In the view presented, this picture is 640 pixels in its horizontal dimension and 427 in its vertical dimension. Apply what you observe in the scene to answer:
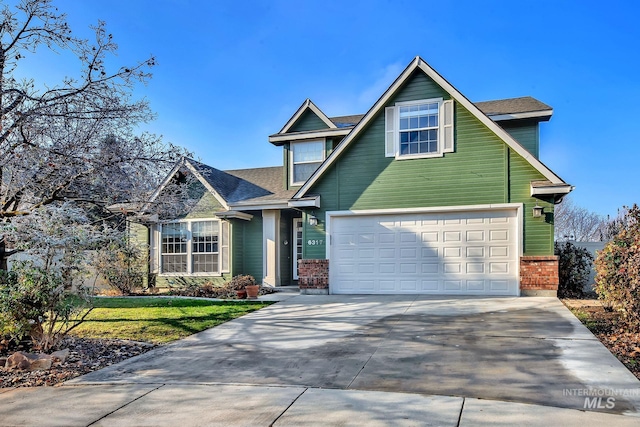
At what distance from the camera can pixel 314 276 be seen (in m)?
12.8

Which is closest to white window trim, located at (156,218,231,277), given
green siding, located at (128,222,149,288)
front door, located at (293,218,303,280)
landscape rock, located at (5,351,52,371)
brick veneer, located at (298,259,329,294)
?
green siding, located at (128,222,149,288)

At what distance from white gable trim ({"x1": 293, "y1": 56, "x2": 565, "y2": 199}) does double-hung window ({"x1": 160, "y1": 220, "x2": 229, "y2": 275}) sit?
400 cm

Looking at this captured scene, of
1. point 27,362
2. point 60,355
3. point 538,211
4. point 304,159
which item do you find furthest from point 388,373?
point 304,159

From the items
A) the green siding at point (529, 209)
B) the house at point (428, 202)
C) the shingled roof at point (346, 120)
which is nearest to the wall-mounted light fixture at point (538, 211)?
the house at point (428, 202)

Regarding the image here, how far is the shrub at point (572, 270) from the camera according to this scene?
12156 mm

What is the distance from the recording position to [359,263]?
1264cm

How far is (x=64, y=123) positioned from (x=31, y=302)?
3.09 meters

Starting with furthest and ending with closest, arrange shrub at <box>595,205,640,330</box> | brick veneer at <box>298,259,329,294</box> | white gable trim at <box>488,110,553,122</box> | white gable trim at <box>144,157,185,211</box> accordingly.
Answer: white gable trim at <box>488,110,553,122</box>, brick veneer at <box>298,259,329,294</box>, white gable trim at <box>144,157,185,211</box>, shrub at <box>595,205,640,330</box>

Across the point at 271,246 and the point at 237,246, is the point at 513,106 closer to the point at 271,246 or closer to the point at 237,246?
the point at 271,246

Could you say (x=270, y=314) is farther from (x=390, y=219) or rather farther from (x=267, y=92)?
(x=267, y=92)

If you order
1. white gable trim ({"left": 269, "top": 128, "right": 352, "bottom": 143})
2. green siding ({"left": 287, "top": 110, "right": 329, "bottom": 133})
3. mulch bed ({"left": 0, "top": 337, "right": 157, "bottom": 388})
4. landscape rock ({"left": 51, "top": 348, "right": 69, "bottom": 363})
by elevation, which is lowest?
mulch bed ({"left": 0, "top": 337, "right": 157, "bottom": 388})

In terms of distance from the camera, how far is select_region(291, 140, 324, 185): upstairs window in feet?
50.2

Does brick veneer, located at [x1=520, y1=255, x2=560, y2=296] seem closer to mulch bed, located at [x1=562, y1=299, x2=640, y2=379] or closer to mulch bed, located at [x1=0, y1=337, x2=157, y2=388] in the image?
mulch bed, located at [x1=562, y1=299, x2=640, y2=379]

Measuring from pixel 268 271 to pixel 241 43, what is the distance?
749 centimetres
